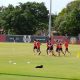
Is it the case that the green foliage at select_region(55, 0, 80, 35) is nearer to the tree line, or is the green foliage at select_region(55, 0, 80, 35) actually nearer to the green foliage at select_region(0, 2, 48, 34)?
the tree line

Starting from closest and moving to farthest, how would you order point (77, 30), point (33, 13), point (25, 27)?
point (77, 30)
point (25, 27)
point (33, 13)

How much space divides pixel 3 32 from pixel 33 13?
36.1 ft

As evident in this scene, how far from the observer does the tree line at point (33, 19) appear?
97.2 metres

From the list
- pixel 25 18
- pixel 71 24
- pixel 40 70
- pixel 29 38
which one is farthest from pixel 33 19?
pixel 40 70

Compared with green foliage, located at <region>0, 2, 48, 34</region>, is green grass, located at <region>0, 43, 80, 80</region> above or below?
below

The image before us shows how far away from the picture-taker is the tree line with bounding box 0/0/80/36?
97250 mm

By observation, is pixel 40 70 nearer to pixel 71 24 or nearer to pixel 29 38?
pixel 29 38

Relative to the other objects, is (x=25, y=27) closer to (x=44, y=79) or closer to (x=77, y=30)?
(x=77, y=30)

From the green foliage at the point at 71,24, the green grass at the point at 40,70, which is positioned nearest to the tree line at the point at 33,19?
the green foliage at the point at 71,24

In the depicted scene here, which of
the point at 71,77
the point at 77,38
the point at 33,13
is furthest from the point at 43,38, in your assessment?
the point at 71,77

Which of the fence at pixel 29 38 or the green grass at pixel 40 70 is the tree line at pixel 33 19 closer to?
the fence at pixel 29 38

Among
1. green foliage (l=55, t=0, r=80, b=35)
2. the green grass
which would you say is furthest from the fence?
the green grass

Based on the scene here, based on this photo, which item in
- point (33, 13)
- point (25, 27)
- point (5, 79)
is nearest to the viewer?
point (5, 79)

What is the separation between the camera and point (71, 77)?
696 inches
